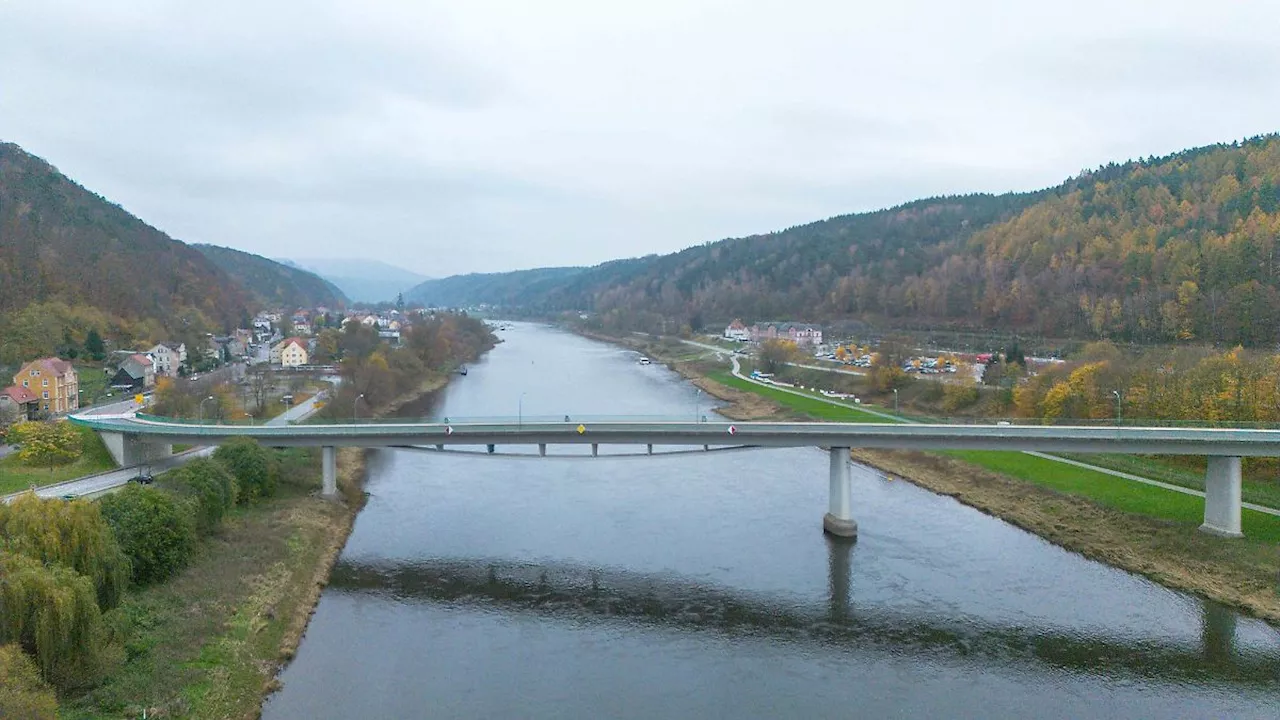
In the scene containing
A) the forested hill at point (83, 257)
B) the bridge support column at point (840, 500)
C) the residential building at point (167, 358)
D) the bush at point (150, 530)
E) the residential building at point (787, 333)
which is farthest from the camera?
the residential building at point (787, 333)

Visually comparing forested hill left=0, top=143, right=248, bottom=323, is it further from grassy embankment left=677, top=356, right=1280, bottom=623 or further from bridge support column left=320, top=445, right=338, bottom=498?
grassy embankment left=677, top=356, right=1280, bottom=623

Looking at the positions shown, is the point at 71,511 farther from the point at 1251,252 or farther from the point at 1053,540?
the point at 1251,252

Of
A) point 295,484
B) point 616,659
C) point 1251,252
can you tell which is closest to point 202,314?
point 295,484

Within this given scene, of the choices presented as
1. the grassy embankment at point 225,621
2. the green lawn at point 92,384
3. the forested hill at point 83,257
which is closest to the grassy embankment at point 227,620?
the grassy embankment at point 225,621

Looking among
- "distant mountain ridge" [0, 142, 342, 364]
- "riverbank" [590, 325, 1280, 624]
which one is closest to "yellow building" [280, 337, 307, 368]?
"distant mountain ridge" [0, 142, 342, 364]

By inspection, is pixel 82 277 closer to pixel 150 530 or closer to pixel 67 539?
pixel 150 530

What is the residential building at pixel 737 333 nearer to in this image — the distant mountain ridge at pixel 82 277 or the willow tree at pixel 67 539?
the distant mountain ridge at pixel 82 277

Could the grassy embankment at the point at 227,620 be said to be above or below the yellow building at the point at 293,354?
below

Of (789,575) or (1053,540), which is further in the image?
(1053,540)
